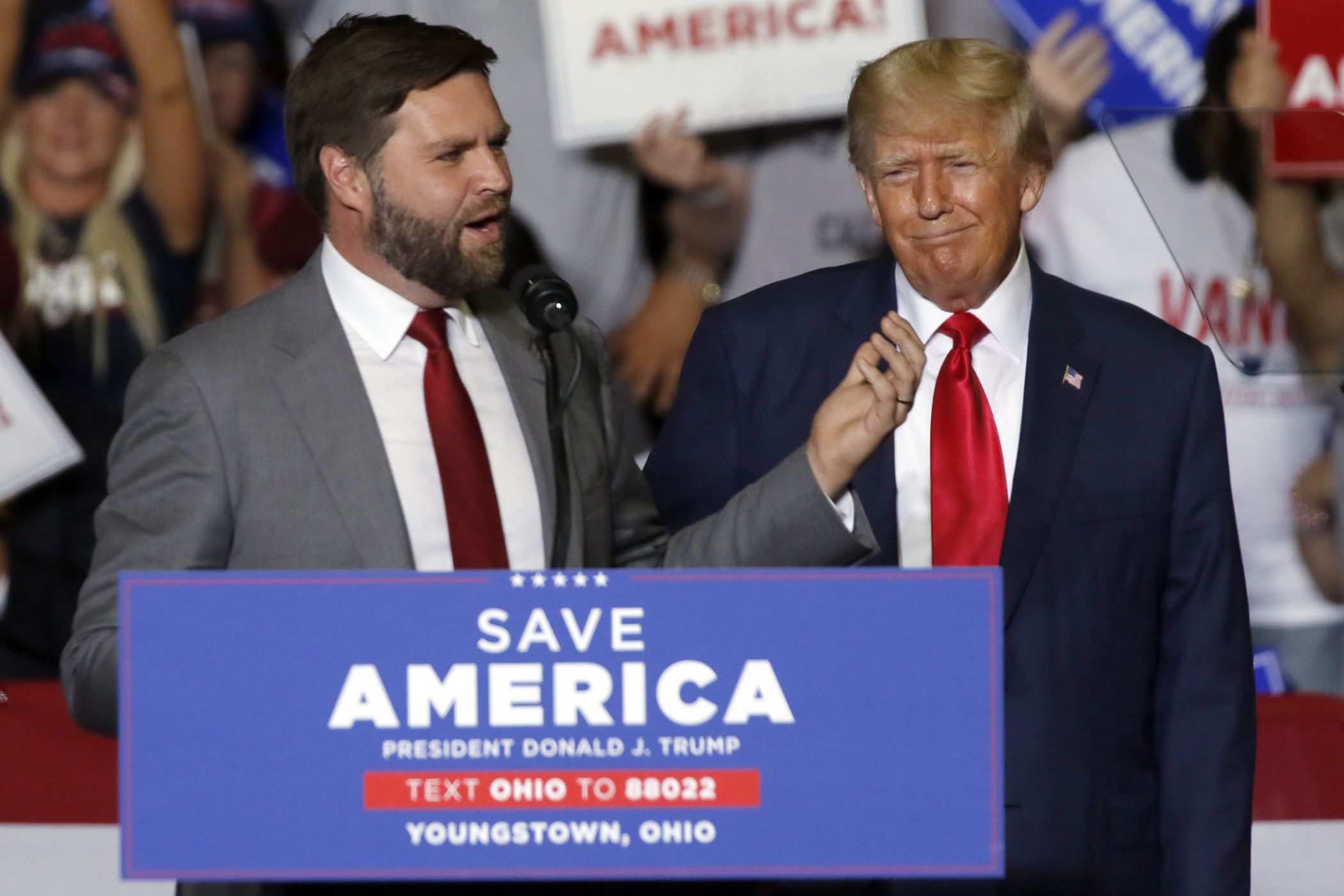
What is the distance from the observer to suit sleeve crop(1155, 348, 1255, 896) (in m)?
1.77

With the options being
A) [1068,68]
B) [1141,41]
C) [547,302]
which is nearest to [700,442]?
[547,302]

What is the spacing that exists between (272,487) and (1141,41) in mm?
2607

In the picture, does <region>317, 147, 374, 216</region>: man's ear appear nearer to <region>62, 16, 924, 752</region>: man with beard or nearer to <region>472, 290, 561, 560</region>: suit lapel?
<region>62, 16, 924, 752</region>: man with beard

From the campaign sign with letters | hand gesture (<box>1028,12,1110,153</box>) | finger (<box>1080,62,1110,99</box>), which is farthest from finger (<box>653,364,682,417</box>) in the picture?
the campaign sign with letters

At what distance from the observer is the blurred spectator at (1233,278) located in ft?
10.4

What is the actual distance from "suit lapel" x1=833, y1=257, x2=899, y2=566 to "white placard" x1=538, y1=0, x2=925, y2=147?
145 cm

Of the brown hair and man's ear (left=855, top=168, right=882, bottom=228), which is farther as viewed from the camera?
man's ear (left=855, top=168, right=882, bottom=228)

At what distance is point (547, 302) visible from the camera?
1.52 meters

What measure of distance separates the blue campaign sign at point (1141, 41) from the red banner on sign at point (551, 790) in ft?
8.60

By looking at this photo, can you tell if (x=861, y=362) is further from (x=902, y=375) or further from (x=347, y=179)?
(x=347, y=179)

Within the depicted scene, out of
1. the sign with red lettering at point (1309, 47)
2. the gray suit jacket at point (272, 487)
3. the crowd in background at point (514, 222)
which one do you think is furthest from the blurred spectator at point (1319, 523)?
the gray suit jacket at point (272, 487)

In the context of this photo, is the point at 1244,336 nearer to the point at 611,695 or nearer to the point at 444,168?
the point at 444,168

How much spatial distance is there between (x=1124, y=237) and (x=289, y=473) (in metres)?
2.43

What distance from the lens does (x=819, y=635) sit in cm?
122
